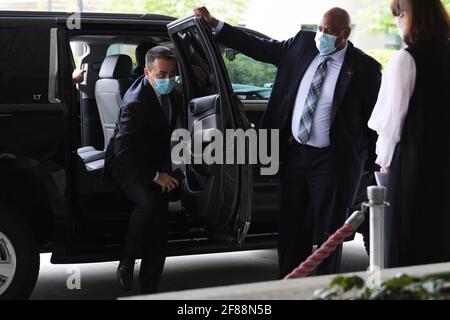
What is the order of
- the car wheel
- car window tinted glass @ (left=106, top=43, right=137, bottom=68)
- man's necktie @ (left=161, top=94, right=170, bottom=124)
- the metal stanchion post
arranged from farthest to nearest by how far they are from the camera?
car window tinted glass @ (left=106, top=43, right=137, bottom=68), man's necktie @ (left=161, top=94, right=170, bottom=124), the car wheel, the metal stanchion post

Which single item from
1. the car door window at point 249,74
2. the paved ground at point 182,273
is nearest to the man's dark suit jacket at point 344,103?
the car door window at point 249,74

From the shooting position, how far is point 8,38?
20.9 feet

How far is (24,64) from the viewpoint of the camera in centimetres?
637

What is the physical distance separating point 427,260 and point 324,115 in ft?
3.58

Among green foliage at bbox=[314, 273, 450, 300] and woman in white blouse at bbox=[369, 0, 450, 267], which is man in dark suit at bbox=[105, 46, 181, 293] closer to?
woman in white blouse at bbox=[369, 0, 450, 267]

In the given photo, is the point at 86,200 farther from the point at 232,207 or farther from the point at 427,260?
the point at 427,260

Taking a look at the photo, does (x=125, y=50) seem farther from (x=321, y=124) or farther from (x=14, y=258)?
(x=321, y=124)

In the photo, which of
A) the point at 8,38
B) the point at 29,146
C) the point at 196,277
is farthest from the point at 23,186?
the point at 196,277

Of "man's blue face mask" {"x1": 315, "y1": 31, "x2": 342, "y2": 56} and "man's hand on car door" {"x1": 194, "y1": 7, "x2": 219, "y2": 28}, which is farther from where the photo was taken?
"man's hand on car door" {"x1": 194, "y1": 7, "x2": 219, "y2": 28}

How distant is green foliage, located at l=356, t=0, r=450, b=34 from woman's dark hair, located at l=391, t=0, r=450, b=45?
2064 centimetres

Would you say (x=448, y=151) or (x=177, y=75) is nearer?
(x=448, y=151)

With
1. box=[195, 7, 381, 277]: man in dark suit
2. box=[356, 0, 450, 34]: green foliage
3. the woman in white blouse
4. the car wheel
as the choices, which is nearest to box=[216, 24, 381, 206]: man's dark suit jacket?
Answer: box=[195, 7, 381, 277]: man in dark suit

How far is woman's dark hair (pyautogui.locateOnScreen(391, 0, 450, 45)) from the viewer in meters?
5.09

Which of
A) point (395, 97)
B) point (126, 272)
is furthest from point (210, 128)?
point (395, 97)
